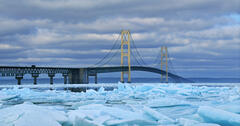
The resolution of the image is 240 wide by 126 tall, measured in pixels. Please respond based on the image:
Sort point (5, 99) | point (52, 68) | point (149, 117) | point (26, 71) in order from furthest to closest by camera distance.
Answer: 1. point (52, 68)
2. point (26, 71)
3. point (5, 99)
4. point (149, 117)

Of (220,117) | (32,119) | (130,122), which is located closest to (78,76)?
(130,122)

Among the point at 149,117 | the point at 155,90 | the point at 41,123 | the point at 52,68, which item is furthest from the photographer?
the point at 52,68

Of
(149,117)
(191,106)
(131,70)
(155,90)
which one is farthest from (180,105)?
(131,70)

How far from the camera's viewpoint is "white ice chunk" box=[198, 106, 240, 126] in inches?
239

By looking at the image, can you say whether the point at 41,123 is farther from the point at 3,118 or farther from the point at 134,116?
the point at 134,116

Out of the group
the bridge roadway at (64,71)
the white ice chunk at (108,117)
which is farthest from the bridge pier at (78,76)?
the white ice chunk at (108,117)

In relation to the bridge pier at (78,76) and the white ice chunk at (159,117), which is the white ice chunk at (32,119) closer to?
the white ice chunk at (159,117)

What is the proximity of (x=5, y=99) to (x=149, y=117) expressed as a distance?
31.2 ft

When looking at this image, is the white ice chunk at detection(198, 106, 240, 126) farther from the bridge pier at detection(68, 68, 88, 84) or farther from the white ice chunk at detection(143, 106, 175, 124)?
the bridge pier at detection(68, 68, 88, 84)

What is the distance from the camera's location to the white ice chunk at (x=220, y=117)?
19.9 feet

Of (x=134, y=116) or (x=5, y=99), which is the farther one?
(x=5, y=99)

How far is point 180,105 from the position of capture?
9891mm

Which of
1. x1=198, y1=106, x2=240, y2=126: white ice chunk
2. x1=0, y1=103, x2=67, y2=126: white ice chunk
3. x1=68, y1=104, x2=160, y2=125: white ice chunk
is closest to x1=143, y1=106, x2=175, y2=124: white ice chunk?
x1=68, y1=104, x2=160, y2=125: white ice chunk

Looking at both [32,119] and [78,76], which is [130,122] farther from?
[78,76]
